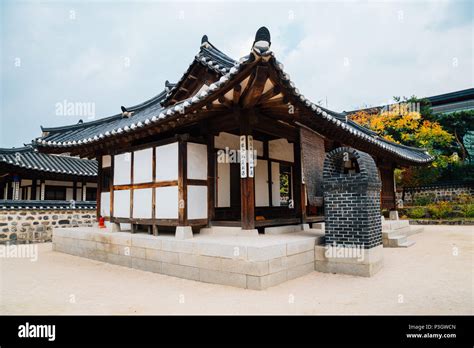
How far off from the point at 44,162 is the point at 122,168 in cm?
1059

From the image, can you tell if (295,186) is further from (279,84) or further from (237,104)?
(279,84)

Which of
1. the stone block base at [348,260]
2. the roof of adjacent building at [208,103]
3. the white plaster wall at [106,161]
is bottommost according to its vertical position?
the stone block base at [348,260]

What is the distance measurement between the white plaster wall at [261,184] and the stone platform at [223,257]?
2.84 metres

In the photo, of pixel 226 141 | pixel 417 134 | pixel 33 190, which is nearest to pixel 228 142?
pixel 226 141

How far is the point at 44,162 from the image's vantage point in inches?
645

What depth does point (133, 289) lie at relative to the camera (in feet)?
17.8

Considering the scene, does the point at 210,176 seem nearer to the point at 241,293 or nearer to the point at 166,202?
the point at 166,202

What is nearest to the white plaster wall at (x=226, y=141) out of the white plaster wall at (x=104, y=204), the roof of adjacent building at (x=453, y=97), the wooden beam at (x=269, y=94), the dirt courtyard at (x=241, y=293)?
the wooden beam at (x=269, y=94)

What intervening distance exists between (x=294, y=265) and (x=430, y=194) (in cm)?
2010

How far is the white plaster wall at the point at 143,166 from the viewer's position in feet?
25.2

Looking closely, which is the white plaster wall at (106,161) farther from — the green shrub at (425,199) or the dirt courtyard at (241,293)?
the green shrub at (425,199)

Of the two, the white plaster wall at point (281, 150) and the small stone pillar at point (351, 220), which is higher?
the white plaster wall at point (281, 150)

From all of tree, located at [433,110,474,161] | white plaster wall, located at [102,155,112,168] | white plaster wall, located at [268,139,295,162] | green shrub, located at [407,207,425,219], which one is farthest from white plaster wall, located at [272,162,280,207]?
tree, located at [433,110,474,161]
